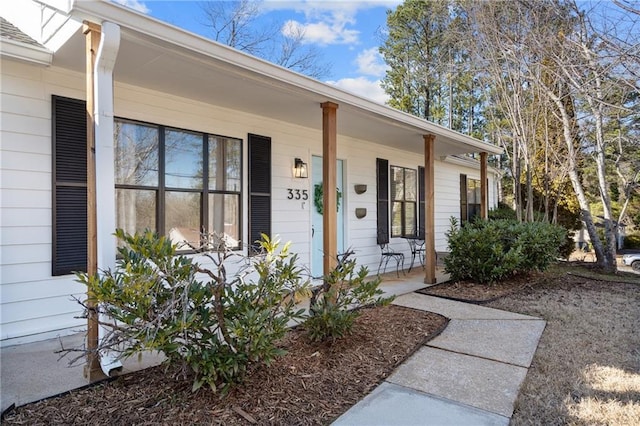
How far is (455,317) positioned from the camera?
4191 millimetres

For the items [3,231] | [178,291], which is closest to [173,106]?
[3,231]

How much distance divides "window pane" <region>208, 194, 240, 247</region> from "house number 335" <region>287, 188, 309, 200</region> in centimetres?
89

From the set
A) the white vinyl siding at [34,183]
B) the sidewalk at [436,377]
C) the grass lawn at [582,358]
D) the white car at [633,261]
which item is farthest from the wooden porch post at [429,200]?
the white car at [633,261]

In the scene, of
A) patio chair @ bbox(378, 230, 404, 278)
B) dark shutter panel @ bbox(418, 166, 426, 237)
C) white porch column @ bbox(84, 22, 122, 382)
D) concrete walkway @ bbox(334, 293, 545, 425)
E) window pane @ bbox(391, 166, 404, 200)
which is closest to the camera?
concrete walkway @ bbox(334, 293, 545, 425)

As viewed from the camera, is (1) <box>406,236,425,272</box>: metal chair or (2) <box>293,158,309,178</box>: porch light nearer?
(2) <box>293,158,309,178</box>: porch light

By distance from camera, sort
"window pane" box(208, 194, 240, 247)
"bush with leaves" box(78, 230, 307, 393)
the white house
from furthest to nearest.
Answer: "window pane" box(208, 194, 240, 247) → the white house → "bush with leaves" box(78, 230, 307, 393)

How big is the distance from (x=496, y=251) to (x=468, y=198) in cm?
505

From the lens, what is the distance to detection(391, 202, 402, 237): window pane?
7.48m

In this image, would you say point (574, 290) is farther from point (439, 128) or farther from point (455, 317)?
point (439, 128)

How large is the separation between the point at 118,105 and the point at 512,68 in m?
7.23

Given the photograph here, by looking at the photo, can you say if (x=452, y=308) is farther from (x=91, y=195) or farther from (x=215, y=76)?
(x=91, y=195)

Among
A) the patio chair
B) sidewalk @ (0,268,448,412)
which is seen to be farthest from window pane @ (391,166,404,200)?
sidewalk @ (0,268,448,412)

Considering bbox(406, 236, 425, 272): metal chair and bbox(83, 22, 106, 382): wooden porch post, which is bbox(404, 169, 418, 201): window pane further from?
bbox(83, 22, 106, 382): wooden porch post

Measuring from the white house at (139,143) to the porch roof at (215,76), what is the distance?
0.5 inches
